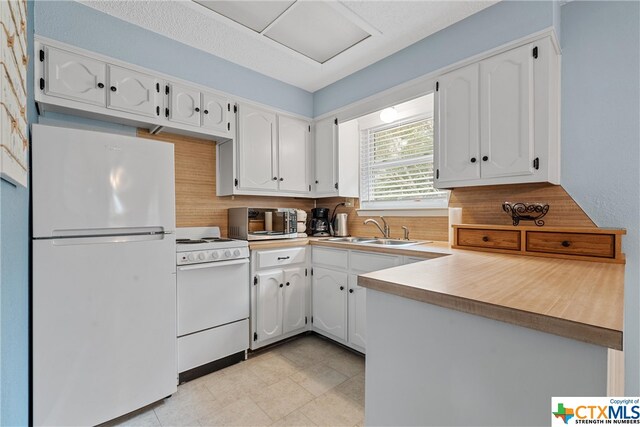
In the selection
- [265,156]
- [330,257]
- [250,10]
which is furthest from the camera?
[265,156]

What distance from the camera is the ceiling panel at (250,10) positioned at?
6.23ft

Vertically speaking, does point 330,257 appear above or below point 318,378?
above

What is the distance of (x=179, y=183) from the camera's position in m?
2.52

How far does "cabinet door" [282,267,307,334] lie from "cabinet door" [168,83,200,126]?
4.84 feet

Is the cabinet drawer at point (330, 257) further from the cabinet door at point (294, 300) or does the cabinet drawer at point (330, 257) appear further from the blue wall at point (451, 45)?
the blue wall at point (451, 45)

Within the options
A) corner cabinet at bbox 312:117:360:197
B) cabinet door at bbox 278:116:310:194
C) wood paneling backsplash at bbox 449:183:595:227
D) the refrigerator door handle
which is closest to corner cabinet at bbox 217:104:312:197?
cabinet door at bbox 278:116:310:194

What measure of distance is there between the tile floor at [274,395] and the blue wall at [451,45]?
2343mm

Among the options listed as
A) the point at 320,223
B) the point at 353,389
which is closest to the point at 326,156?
the point at 320,223

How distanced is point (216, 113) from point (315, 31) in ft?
3.35

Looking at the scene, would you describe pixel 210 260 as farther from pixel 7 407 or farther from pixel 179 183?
pixel 7 407

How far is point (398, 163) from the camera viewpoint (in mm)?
2811

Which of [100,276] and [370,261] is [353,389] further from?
[100,276]

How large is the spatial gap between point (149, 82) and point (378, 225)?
2165mm

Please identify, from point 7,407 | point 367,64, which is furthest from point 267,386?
point 367,64
